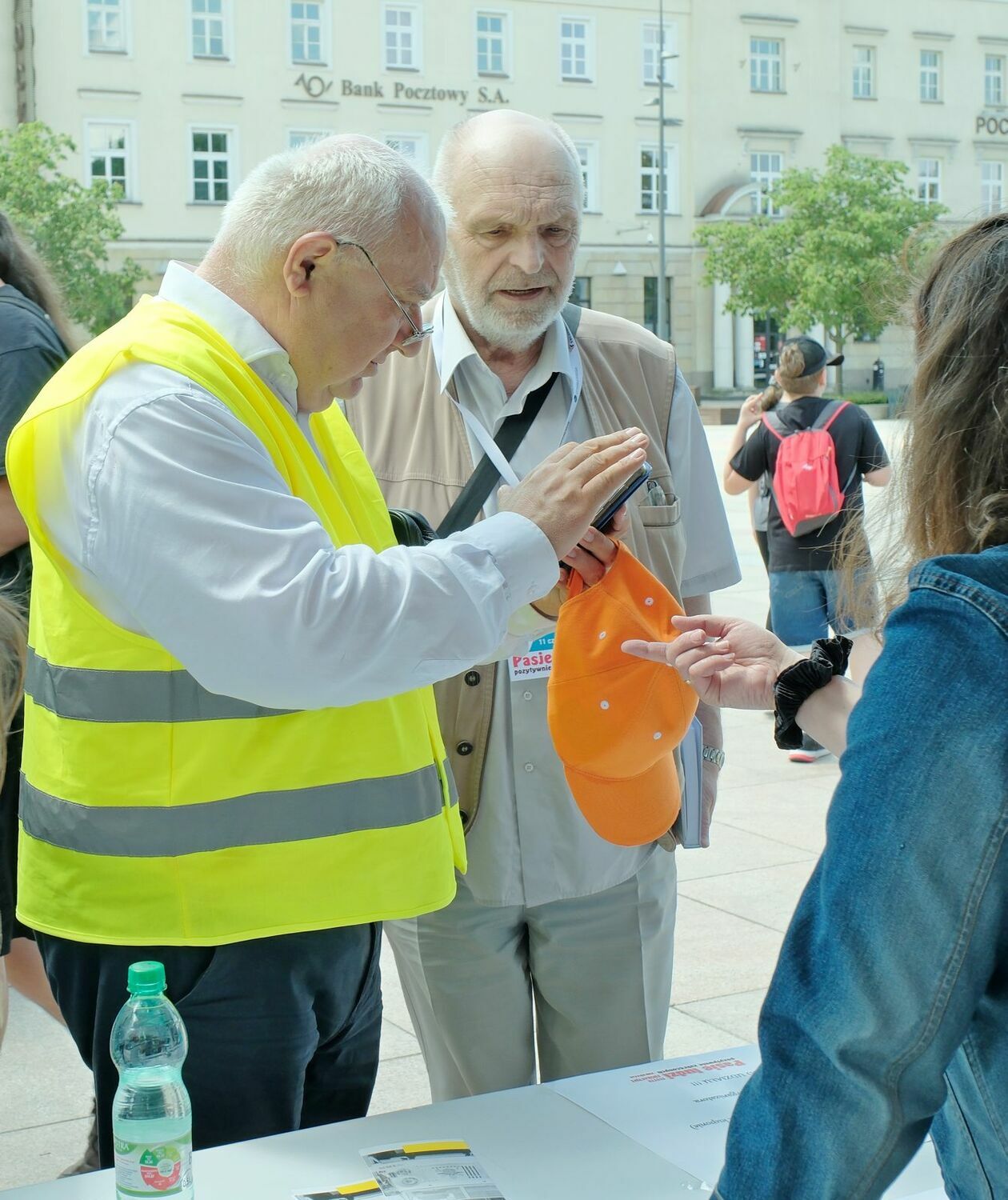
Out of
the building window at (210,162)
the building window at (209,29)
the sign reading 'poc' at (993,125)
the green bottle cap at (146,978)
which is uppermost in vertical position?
the building window at (209,29)

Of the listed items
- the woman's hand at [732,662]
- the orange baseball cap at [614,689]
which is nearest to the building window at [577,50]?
the orange baseball cap at [614,689]

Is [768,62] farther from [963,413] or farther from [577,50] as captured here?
[963,413]

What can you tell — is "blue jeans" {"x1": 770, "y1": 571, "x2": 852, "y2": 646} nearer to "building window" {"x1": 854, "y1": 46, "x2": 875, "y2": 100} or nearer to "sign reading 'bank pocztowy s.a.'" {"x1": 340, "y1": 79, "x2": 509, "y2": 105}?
"sign reading 'bank pocztowy s.a.'" {"x1": 340, "y1": 79, "x2": 509, "y2": 105}

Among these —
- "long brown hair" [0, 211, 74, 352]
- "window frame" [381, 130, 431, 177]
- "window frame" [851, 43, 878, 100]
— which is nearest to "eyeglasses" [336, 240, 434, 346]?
"long brown hair" [0, 211, 74, 352]

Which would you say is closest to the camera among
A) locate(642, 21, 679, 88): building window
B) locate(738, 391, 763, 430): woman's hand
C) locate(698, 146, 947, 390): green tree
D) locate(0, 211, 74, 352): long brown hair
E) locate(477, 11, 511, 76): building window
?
locate(0, 211, 74, 352): long brown hair

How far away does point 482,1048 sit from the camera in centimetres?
250

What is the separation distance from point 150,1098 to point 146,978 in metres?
0.13

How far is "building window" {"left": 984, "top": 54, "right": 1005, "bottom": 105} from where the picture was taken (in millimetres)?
51375

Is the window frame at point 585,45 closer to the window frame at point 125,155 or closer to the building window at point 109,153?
the window frame at point 125,155

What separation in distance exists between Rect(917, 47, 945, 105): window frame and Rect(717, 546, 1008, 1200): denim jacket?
53.7 m

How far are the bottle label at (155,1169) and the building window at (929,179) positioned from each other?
5248cm

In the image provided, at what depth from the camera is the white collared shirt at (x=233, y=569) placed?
161 centimetres

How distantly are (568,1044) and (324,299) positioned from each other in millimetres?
1420

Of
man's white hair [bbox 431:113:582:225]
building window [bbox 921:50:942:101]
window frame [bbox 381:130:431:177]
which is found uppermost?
building window [bbox 921:50:942:101]
